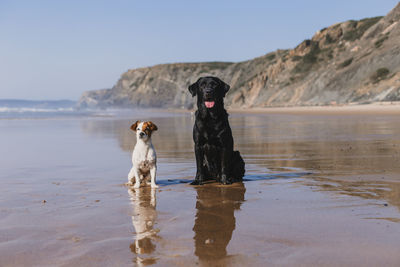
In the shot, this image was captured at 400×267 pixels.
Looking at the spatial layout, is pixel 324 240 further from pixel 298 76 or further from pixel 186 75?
pixel 186 75

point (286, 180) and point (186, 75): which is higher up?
point (186, 75)

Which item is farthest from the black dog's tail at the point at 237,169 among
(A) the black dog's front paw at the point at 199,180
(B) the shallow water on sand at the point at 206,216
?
(A) the black dog's front paw at the point at 199,180

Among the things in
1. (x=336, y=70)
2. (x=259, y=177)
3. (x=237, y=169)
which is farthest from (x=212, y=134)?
(x=336, y=70)

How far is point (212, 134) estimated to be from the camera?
5559 mm

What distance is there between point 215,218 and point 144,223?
26.2 inches

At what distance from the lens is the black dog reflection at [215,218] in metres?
2.94

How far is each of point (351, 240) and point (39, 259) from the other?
2.27 meters

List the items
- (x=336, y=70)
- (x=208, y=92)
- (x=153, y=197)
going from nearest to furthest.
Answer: (x=153, y=197) → (x=208, y=92) → (x=336, y=70)

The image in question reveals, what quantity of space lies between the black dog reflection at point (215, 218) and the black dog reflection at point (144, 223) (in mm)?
351

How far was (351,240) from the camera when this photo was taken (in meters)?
3.03

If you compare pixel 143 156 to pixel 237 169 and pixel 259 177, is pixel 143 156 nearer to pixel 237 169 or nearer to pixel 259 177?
pixel 237 169

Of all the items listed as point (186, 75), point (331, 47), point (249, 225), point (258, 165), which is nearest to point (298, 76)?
point (331, 47)

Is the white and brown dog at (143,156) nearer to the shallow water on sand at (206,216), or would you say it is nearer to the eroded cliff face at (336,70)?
the shallow water on sand at (206,216)

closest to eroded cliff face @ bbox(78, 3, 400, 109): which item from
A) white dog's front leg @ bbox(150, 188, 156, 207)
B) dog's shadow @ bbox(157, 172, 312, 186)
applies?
dog's shadow @ bbox(157, 172, 312, 186)
